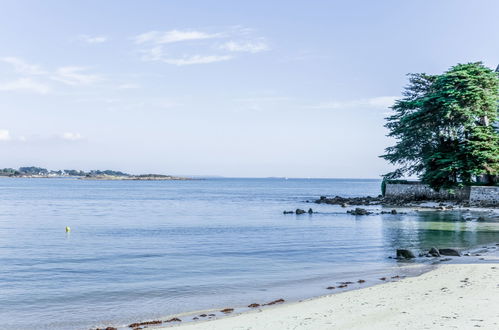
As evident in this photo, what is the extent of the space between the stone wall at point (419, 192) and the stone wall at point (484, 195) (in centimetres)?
127

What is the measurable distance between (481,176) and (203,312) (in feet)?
157

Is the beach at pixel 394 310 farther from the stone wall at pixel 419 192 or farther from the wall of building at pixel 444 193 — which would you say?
the stone wall at pixel 419 192

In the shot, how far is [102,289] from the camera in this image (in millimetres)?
16016

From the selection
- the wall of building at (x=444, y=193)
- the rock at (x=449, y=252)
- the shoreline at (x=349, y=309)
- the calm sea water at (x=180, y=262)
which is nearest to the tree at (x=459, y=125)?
the wall of building at (x=444, y=193)

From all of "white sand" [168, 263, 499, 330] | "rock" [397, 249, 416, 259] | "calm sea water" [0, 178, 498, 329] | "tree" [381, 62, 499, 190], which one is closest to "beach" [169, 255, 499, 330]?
"white sand" [168, 263, 499, 330]

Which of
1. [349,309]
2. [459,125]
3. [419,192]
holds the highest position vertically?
[459,125]

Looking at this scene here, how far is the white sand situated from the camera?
10.3 metres

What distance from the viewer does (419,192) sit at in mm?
60438

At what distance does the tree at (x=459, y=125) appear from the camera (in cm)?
4966

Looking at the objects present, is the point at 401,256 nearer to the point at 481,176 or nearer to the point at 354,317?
the point at 354,317

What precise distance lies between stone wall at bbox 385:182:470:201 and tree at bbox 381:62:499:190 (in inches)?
60.3

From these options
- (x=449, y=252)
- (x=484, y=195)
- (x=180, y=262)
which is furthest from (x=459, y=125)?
(x=180, y=262)

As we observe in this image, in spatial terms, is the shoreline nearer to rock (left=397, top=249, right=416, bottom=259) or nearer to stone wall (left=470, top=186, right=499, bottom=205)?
rock (left=397, top=249, right=416, bottom=259)

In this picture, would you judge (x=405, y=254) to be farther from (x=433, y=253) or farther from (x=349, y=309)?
(x=349, y=309)
